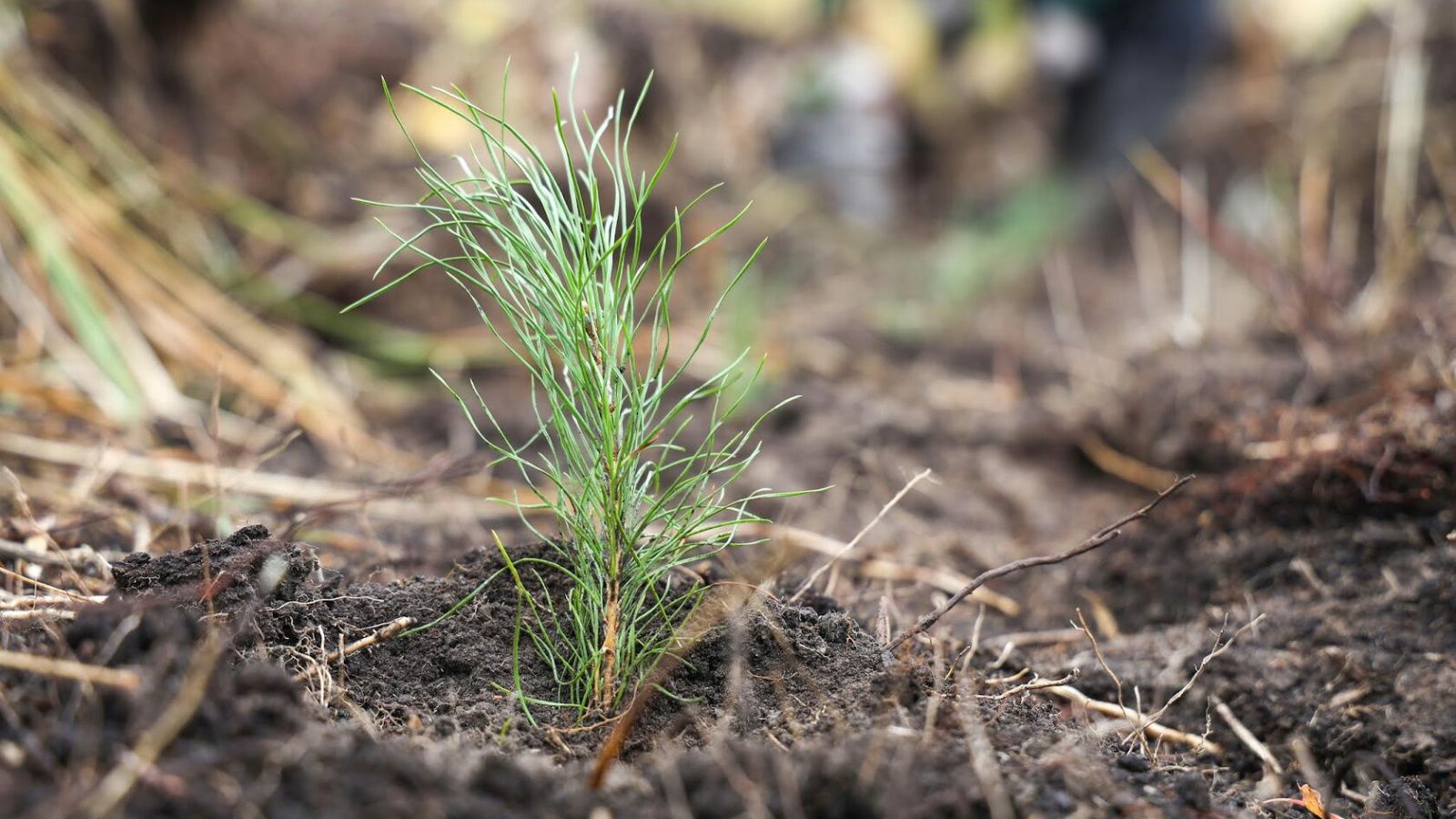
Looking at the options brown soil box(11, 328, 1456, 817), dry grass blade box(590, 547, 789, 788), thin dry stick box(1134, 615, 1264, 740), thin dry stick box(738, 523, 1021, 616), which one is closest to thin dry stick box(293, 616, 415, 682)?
brown soil box(11, 328, 1456, 817)

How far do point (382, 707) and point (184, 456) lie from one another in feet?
4.05

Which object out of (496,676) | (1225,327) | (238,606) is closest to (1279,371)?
(1225,327)

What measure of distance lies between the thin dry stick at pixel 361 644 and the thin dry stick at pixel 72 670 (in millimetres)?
204

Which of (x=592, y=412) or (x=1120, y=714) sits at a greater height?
(x=592, y=412)

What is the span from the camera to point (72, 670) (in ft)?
2.68

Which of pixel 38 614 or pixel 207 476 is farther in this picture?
pixel 207 476

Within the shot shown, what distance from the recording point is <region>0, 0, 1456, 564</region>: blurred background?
2.30 meters

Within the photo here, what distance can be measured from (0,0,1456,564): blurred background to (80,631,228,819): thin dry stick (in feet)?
1.88

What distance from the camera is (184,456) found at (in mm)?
2031

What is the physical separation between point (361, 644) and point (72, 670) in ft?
0.98

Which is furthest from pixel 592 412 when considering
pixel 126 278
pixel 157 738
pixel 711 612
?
pixel 126 278

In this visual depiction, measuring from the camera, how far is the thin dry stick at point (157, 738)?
0.72 meters

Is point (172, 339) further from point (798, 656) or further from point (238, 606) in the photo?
point (798, 656)

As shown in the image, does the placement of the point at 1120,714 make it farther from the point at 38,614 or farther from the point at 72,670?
the point at 38,614
